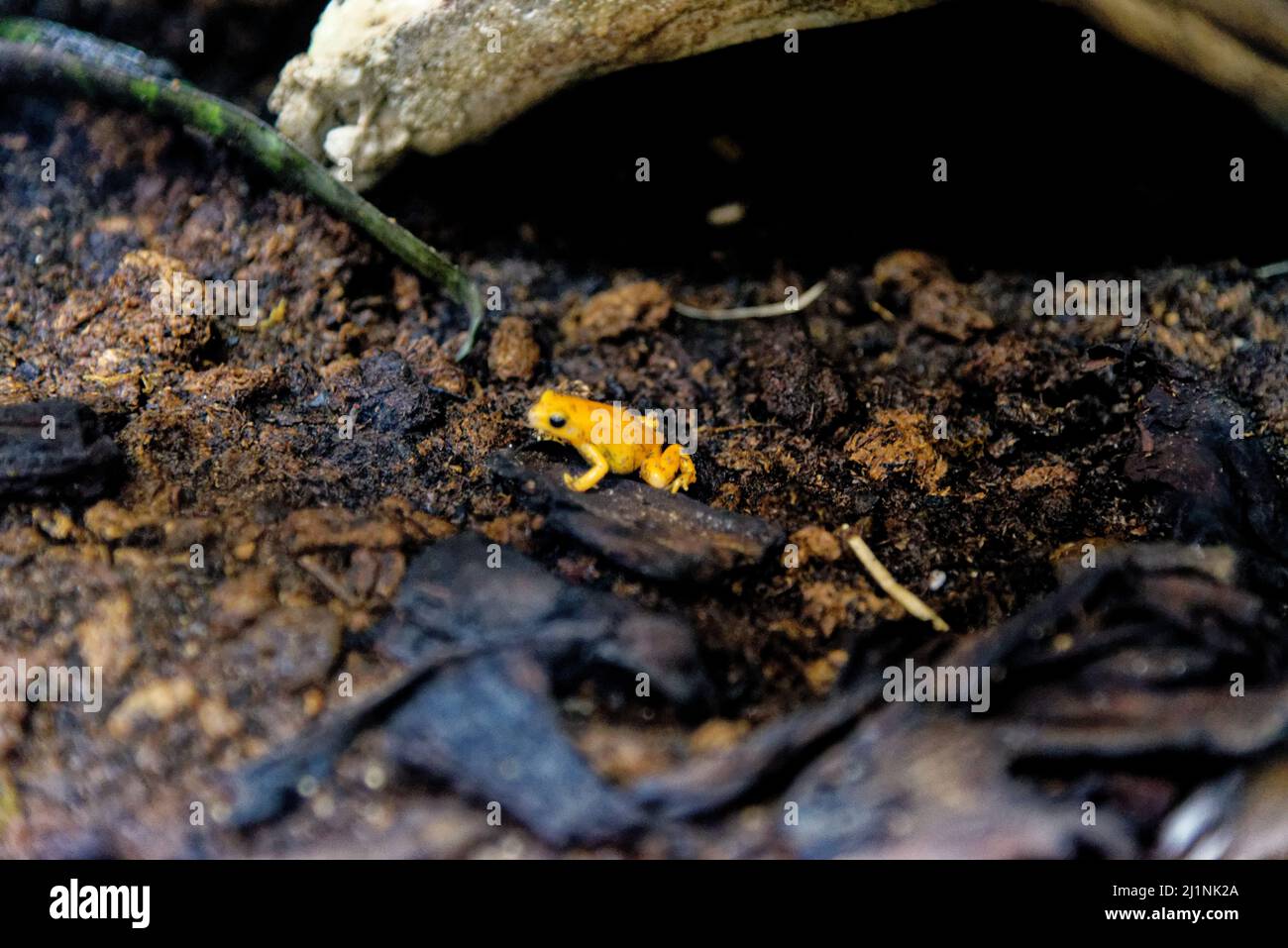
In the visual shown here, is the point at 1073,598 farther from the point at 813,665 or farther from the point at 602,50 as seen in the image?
the point at 602,50

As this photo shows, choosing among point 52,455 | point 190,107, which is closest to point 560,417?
point 52,455

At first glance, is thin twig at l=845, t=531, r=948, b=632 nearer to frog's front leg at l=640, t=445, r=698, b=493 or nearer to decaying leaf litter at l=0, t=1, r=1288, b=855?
decaying leaf litter at l=0, t=1, r=1288, b=855

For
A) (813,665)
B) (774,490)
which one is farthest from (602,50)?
(813,665)

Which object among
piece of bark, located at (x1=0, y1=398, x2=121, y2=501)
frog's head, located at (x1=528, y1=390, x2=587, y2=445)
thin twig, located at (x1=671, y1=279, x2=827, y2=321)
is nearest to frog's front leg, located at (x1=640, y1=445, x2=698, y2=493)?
frog's head, located at (x1=528, y1=390, x2=587, y2=445)

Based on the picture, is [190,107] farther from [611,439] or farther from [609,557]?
[609,557]

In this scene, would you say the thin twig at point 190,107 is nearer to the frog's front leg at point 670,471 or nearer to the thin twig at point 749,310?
the thin twig at point 749,310

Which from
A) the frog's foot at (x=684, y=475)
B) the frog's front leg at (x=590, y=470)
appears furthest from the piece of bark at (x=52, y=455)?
the frog's foot at (x=684, y=475)
